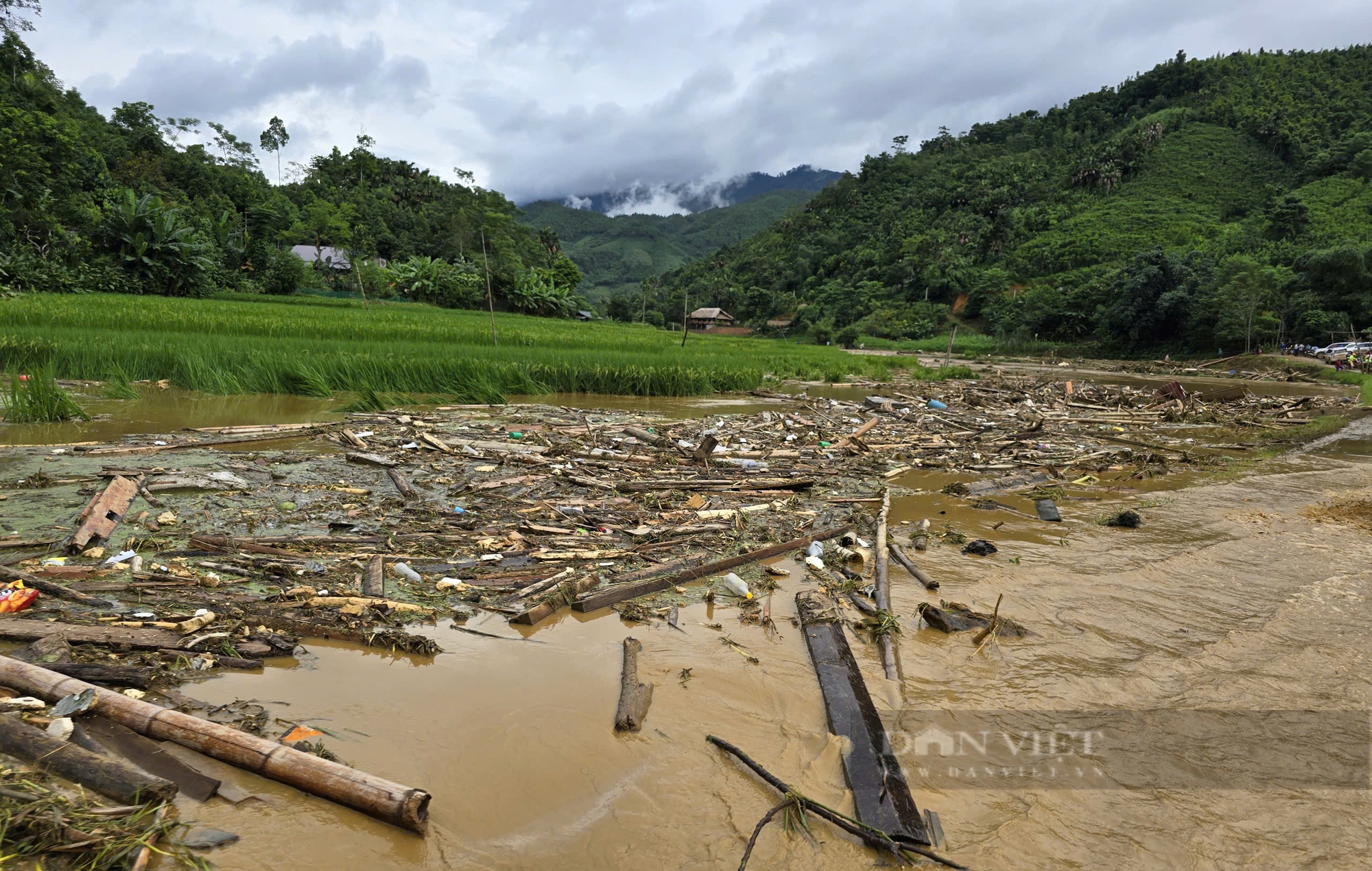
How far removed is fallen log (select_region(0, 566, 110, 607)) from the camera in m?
3.23

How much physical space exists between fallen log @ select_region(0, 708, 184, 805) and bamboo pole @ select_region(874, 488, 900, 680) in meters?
2.94

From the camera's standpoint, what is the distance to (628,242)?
177500mm

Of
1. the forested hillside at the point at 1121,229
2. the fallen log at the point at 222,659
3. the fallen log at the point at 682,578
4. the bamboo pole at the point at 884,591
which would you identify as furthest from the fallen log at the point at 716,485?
the forested hillside at the point at 1121,229

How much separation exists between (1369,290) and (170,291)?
5757cm

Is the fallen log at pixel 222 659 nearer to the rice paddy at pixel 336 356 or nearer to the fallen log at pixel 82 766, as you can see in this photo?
the fallen log at pixel 82 766

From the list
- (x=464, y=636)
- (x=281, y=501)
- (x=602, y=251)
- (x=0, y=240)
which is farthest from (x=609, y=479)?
(x=602, y=251)

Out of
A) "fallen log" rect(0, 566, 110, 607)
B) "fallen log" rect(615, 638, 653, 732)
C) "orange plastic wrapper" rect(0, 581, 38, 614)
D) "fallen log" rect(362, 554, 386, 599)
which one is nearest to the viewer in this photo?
"fallen log" rect(615, 638, 653, 732)

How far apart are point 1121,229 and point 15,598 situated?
2881 inches

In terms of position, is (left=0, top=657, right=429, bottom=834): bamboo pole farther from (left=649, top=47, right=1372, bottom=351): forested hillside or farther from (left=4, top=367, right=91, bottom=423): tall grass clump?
(left=649, top=47, right=1372, bottom=351): forested hillside

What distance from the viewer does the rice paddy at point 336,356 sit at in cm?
A: 1031

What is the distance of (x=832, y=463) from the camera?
809cm

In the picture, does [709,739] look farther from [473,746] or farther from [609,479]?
[609,479]

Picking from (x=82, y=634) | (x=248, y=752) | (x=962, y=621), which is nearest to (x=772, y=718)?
(x=962, y=621)

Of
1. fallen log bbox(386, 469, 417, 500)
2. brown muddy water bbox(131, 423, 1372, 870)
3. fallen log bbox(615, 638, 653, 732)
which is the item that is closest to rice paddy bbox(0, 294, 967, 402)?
fallen log bbox(386, 469, 417, 500)
